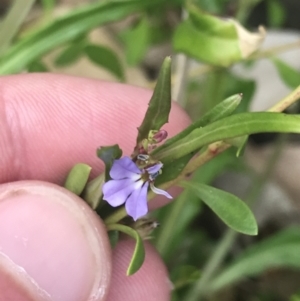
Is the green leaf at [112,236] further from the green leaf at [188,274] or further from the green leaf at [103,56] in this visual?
the green leaf at [103,56]

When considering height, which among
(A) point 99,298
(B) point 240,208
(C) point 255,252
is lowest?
(C) point 255,252

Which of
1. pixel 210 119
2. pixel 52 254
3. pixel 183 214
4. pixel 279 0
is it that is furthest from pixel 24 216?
pixel 279 0

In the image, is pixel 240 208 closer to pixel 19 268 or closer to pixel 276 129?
pixel 276 129

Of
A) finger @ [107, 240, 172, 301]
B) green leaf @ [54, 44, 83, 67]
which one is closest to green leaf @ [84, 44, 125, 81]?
green leaf @ [54, 44, 83, 67]

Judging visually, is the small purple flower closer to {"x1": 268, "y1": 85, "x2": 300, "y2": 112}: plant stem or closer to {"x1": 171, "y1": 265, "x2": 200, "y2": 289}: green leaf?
{"x1": 268, "y1": 85, "x2": 300, "y2": 112}: plant stem

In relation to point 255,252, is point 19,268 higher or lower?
higher

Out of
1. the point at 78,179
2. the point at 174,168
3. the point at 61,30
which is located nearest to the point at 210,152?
the point at 174,168

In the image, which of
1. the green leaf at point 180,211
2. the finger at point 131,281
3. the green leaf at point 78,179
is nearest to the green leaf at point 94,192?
the green leaf at point 78,179
